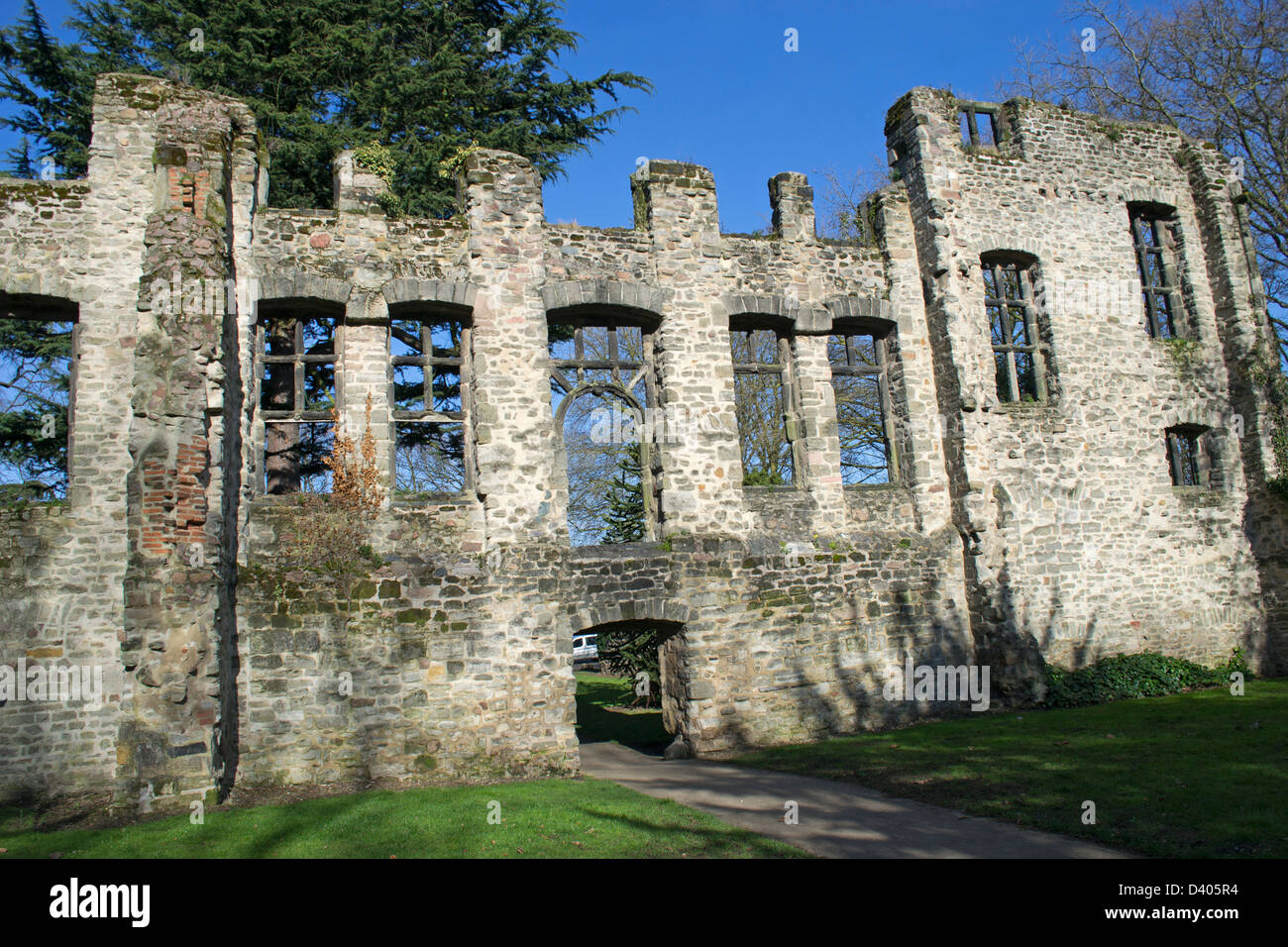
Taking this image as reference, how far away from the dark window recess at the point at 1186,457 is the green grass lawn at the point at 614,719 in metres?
10.1

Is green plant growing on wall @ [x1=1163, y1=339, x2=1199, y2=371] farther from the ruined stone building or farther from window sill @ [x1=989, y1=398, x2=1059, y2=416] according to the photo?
window sill @ [x1=989, y1=398, x2=1059, y2=416]

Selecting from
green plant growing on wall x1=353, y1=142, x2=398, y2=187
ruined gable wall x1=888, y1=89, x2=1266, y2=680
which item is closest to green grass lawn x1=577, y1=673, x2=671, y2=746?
ruined gable wall x1=888, y1=89, x2=1266, y2=680

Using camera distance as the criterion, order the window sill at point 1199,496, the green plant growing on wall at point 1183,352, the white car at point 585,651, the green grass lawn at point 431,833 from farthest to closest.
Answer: the white car at point 585,651 < the green plant growing on wall at point 1183,352 < the window sill at point 1199,496 < the green grass lawn at point 431,833

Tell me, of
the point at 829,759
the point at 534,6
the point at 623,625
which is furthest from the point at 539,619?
the point at 534,6

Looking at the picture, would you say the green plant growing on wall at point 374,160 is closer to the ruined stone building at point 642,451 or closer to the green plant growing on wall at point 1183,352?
the ruined stone building at point 642,451

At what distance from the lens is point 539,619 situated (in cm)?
1082

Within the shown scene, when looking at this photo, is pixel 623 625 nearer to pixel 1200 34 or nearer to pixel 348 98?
pixel 348 98

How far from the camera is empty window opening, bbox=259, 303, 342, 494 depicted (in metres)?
11.0

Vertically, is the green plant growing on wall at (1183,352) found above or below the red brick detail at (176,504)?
above

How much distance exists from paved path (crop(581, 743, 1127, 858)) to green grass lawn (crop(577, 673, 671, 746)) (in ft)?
11.1

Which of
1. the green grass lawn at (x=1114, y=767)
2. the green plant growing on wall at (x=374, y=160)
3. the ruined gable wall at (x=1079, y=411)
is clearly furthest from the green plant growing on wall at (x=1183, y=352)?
the green plant growing on wall at (x=374, y=160)

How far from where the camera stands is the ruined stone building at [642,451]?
967 centimetres

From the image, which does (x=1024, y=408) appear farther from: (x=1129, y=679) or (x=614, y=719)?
(x=614, y=719)

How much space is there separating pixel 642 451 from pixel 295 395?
4.75 metres
